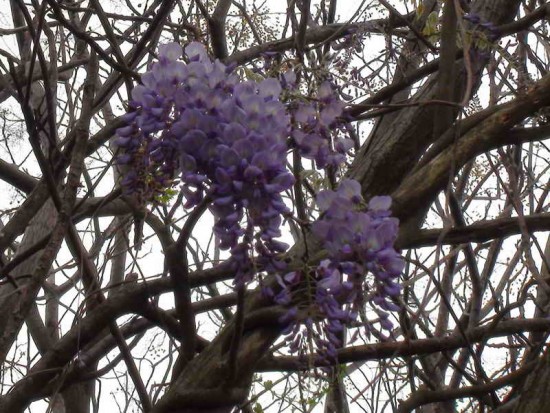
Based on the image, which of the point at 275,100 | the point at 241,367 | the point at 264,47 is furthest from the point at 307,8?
the point at 275,100

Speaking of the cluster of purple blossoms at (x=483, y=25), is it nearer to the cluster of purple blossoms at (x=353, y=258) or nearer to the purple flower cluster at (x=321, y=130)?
the purple flower cluster at (x=321, y=130)

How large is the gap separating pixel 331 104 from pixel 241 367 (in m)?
0.63

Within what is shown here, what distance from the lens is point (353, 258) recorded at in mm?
1039

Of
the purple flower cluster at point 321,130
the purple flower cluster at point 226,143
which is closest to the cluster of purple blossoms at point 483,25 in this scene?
the purple flower cluster at point 321,130

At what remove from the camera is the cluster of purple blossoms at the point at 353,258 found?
103 cm

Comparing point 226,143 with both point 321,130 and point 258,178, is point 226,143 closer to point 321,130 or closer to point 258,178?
point 258,178

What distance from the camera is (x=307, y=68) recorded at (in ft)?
4.87

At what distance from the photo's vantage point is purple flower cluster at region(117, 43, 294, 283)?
3.28ft

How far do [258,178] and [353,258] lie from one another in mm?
162

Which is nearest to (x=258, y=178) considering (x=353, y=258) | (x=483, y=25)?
(x=353, y=258)

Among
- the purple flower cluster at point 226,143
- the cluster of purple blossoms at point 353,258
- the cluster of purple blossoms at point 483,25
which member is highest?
the cluster of purple blossoms at point 483,25

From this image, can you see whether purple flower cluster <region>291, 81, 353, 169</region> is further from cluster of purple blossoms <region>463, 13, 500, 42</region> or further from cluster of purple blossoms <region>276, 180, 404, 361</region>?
cluster of purple blossoms <region>463, 13, 500, 42</region>

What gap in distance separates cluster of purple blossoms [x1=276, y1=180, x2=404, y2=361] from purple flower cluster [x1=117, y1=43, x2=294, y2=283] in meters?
0.07

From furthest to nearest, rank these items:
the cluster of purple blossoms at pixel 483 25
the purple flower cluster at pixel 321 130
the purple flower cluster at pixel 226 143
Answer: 1. the cluster of purple blossoms at pixel 483 25
2. the purple flower cluster at pixel 321 130
3. the purple flower cluster at pixel 226 143
